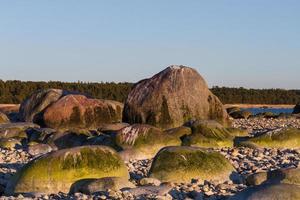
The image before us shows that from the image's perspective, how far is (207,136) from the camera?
16.7 meters

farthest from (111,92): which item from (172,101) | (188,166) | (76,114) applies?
(188,166)

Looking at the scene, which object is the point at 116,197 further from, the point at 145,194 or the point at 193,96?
the point at 193,96

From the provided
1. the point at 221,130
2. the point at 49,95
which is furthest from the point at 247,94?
the point at 221,130

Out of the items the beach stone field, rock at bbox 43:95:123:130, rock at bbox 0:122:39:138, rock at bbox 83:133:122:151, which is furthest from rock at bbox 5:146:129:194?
rock at bbox 43:95:123:130

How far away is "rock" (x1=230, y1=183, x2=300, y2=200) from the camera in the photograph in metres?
7.01

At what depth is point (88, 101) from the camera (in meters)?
23.9

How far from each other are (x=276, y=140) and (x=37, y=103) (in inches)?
504

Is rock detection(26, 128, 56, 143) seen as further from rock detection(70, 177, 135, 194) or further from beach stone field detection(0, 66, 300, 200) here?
rock detection(70, 177, 135, 194)

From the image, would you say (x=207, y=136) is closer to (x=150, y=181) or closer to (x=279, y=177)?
(x=150, y=181)

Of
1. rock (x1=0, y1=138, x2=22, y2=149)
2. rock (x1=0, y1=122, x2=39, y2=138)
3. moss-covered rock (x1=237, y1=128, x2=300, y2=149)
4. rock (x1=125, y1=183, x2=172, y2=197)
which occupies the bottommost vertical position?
rock (x1=0, y1=138, x2=22, y2=149)

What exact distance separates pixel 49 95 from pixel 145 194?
17.5 meters

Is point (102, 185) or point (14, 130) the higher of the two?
point (102, 185)

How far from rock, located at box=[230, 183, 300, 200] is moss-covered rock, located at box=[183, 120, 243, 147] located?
8.60 m

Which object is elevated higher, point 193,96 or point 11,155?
point 193,96
